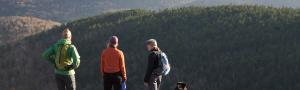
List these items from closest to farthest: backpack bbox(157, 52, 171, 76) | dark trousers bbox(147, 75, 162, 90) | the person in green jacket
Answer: the person in green jacket, backpack bbox(157, 52, 171, 76), dark trousers bbox(147, 75, 162, 90)

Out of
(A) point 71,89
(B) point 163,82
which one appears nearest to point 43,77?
(B) point 163,82

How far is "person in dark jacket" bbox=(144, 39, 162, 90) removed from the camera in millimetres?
11500

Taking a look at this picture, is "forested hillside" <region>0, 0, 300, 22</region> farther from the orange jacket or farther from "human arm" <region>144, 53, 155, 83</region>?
the orange jacket

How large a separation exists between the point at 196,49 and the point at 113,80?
13.6 meters

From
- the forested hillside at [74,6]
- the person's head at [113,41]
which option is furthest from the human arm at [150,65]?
the forested hillside at [74,6]

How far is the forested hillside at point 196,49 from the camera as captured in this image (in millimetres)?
20891

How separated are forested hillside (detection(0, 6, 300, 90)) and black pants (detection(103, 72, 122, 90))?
835cm

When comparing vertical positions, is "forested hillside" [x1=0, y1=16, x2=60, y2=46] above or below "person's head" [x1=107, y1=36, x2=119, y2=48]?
below

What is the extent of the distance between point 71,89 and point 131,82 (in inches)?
444

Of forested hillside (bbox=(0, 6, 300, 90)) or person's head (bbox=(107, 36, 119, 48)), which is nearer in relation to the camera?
person's head (bbox=(107, 36, 119, 48))

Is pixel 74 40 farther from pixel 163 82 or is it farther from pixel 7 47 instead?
pixel 163 82

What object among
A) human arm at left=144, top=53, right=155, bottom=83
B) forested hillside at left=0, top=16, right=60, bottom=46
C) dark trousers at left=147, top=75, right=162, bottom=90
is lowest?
forested hillside at left=0, top=16, right=60, bottom=46

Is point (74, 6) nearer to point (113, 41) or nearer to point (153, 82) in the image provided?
point (153, 82)

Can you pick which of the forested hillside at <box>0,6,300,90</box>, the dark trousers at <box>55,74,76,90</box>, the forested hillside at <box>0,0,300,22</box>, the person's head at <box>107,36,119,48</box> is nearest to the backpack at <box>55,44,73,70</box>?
the dark trousers at <box>55,74,76,90</box>
